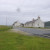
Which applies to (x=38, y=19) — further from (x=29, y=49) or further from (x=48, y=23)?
(x=29, y=49)

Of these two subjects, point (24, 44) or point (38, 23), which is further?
point (38, 23)

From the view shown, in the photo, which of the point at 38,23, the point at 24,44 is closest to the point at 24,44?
the point at 24,44

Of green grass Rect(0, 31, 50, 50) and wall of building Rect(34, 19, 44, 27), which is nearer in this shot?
green grass Rect(0, 31, 50, 50)

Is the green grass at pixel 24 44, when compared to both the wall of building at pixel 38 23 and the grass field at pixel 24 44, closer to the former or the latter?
the grass field at pixel 24 44

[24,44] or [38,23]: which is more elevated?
[38,23]

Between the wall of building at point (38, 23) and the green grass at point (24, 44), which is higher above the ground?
the wall of building at point (38, 23)

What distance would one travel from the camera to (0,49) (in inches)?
302

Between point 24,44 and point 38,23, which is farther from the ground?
point 38,23

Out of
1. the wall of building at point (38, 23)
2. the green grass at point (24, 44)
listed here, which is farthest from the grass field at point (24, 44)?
the wall of building at point (38, 23)

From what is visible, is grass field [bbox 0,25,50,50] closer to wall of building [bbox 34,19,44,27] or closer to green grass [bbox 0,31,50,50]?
green grass [bbox 0,31,50,50]

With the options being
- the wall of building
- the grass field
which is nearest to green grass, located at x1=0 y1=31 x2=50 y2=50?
the grass field

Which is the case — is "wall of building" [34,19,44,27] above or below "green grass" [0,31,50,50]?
above

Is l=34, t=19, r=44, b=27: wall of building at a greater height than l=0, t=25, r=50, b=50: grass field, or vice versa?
l=34, t=19, r=44, b=27: wall of building

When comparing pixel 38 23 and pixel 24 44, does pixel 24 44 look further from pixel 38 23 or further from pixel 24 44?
pixel 38 23
